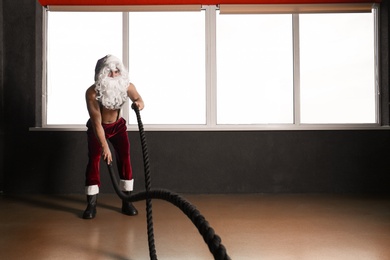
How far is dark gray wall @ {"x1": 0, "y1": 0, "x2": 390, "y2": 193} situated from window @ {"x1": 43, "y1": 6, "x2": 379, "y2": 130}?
13cm

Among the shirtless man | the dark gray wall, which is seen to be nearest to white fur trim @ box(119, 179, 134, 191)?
the shirtless man

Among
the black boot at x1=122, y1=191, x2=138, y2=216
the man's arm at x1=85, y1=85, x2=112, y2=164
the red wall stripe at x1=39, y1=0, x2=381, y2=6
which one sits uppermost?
the red wall stripe at x1=39, y1=0, x2=381, y2=6

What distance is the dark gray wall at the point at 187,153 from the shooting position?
152 inches

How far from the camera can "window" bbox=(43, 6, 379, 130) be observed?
3916 mm

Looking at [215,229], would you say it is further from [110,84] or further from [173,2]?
[173,2]

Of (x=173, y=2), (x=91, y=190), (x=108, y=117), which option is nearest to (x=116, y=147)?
(x=108, y=117)

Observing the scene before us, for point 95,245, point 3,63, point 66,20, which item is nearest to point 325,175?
point 95,245

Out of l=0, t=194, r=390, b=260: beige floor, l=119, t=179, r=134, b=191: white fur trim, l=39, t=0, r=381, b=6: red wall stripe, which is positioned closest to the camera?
l=0, t=194, r=390, b=260: beige floor

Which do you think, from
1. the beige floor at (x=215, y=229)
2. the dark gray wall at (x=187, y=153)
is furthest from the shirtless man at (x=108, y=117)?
the dark gray wall at (x=187, y=153)

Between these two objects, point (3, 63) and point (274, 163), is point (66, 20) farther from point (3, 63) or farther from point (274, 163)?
point (274, 163)

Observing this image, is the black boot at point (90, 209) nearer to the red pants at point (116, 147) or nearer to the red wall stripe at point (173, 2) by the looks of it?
the red pants at point (116, 147)

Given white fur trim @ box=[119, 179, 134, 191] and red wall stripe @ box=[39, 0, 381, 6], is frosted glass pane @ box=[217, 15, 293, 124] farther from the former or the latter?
white fur trim @ box=[119, 179, 134, 191]

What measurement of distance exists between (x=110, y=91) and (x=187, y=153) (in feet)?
4.75

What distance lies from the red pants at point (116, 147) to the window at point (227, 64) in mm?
1003
